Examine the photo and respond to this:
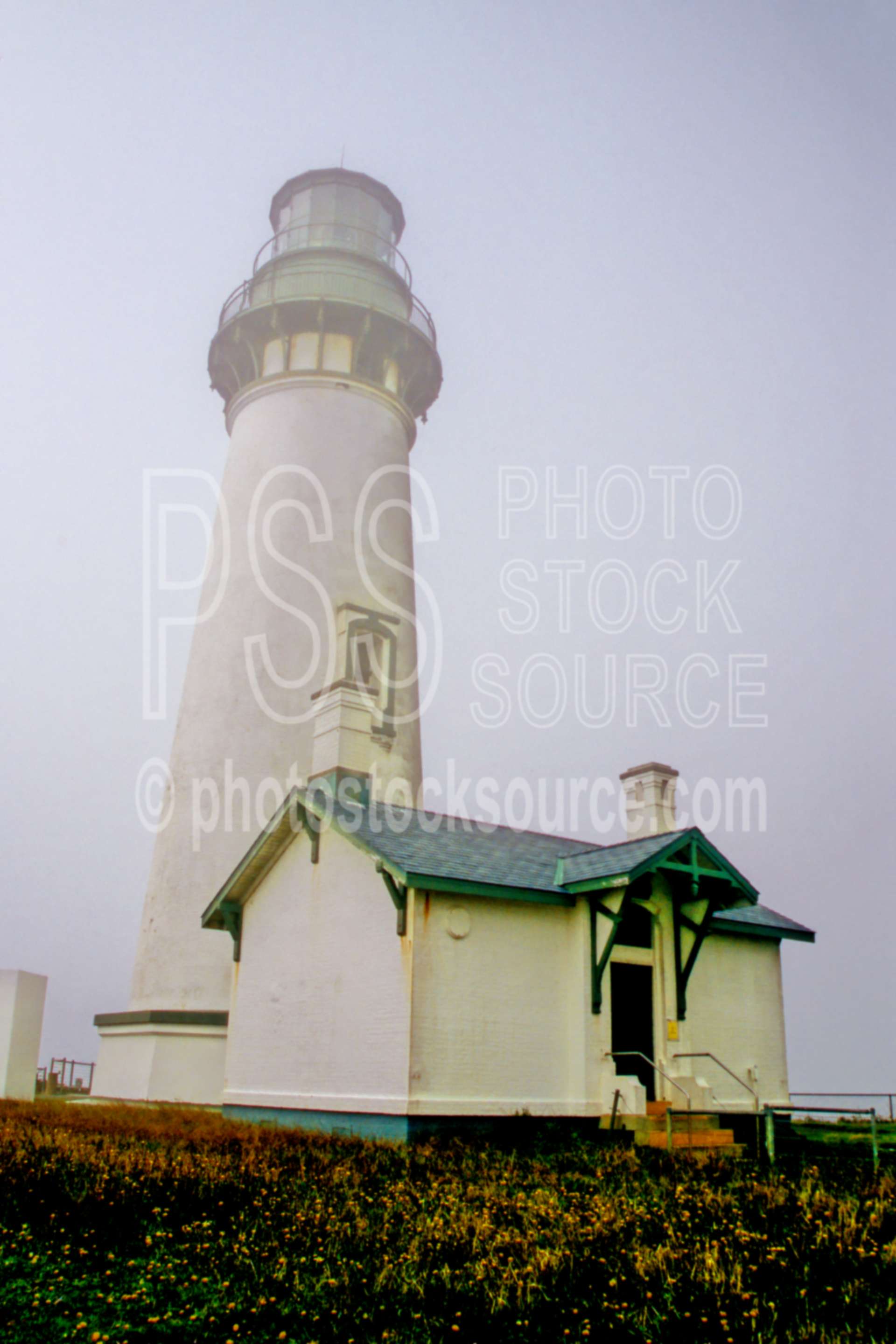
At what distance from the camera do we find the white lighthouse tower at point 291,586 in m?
21.6

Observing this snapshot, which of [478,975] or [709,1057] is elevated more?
[478,975]

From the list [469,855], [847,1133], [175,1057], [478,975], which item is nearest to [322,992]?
[478,975]

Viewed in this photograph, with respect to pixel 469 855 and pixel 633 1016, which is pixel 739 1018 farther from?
pixel 469 855

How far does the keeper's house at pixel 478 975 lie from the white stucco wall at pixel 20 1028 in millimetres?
3460

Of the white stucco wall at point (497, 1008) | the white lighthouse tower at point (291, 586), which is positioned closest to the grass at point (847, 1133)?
the white stucco wall at point (497, 1008)

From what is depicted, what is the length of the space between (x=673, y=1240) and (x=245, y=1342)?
133 inches

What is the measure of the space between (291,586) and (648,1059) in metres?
12.7

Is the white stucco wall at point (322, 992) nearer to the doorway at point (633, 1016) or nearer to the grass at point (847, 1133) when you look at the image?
the doorway at point (633, 1016)

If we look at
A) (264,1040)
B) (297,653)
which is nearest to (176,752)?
(297,653)

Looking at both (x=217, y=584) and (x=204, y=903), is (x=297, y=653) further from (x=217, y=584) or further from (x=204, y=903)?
(x=204, y=903)

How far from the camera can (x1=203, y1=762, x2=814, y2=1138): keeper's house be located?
16.2m

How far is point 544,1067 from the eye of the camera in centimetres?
1697

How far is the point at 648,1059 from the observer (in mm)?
17234

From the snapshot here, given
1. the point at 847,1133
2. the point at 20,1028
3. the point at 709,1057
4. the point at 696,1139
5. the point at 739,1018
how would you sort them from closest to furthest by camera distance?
the point at 696,1139 → the point at 709,1057 → the point at 739,1018 → the point at 20,1028 → the point at 847,1133
